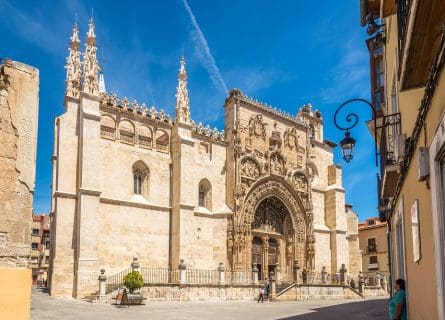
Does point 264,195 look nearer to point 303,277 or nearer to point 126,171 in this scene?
point 303,277

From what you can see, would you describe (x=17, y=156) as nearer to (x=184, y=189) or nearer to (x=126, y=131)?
(x=126, y=131)

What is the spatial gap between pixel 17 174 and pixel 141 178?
22165mm

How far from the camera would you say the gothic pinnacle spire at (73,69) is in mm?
25375

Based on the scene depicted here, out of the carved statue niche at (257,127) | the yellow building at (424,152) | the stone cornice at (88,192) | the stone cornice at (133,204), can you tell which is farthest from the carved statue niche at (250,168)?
the yellow building at (424,152)

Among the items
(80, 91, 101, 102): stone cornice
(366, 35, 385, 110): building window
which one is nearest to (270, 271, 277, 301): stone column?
(366, 35, 385, 110): building window

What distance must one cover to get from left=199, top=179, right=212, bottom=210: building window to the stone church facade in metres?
0.06

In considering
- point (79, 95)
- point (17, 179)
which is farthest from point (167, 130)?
point (17, 179)

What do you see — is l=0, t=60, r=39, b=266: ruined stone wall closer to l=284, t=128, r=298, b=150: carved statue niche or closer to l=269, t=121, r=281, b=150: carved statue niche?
l=269, t=121, r=281, b=150: carved statue niche

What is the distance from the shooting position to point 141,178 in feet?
92.0

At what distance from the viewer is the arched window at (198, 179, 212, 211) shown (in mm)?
30281

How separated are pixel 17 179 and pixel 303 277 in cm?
2668

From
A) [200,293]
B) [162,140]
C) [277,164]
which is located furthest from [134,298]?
[277,164]

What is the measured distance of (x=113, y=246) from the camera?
1003 inches

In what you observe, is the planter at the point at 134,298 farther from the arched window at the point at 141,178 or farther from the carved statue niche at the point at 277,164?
the carved statue niche at the point at 277,164
